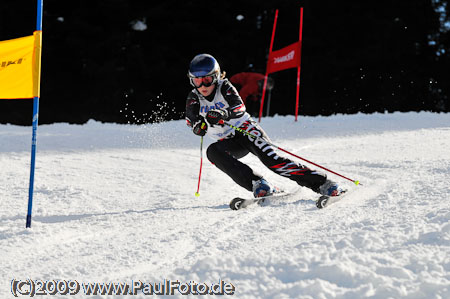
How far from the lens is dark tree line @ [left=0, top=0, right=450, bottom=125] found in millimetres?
15766

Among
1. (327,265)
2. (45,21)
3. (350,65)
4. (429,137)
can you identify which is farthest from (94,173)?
(350,65)

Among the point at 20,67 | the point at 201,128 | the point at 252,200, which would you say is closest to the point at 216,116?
the point at 201,128

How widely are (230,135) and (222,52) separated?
40.9 feet

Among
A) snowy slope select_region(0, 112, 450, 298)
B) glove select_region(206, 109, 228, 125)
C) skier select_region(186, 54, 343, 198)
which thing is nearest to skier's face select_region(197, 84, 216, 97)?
skier select_region(186, 54, 343, 198)

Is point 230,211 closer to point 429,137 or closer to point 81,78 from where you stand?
point 429,137

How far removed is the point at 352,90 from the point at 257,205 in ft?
46.5

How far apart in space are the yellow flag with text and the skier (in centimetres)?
122

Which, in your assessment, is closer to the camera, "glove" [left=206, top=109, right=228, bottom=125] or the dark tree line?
"glove" [left=206, top=109, right=228, bottom=125]

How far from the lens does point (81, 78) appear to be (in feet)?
53.7

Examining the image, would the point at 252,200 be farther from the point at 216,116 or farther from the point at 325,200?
the point at 216,116

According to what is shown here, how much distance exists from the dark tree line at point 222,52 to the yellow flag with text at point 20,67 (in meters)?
12.5

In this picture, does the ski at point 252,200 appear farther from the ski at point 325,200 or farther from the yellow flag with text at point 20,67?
the yellow flag with text at point 20,67

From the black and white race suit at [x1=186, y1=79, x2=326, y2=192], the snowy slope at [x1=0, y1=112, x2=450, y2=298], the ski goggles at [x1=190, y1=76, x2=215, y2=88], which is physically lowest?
the snowy slope at [x1=0, y1=112, x2=450, y2=298]

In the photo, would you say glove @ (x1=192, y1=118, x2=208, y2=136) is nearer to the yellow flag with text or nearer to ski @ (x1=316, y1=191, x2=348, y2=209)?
ski @ (x1=316, y1=191, x2=348, y2=209)
